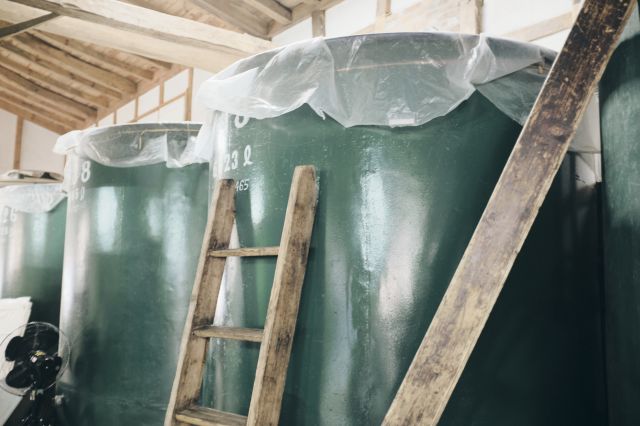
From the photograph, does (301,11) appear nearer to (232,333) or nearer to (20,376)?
(20,376)

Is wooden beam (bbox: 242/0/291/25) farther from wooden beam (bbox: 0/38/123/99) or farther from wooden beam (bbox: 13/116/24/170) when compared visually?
wooden beam (bbox: 13/116/24/170)

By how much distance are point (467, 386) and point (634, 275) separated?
2.25 ft

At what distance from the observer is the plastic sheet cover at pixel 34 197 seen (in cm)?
493

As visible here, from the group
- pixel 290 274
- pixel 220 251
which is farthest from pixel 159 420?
pixel 290 274

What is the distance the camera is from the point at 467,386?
2064 mm

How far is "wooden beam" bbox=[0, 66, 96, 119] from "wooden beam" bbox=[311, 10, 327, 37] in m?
8.00

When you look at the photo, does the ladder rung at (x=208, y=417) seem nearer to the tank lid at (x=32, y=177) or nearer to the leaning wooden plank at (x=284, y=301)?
the leaning wooden plank at (x=284, y=301)

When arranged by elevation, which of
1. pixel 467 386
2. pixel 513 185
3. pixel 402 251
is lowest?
pixel 467 386

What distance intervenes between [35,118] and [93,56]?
4983mm

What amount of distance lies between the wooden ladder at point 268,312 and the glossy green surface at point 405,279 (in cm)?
7

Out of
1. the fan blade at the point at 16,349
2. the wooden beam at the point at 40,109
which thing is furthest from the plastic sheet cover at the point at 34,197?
the wooden beam at the point at 40,109

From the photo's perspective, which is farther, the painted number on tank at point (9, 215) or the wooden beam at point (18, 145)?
the wooden beam at point (18, 145)

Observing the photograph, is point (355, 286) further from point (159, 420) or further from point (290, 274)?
point (159, 420)

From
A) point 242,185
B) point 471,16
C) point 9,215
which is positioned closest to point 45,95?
point 9,215
